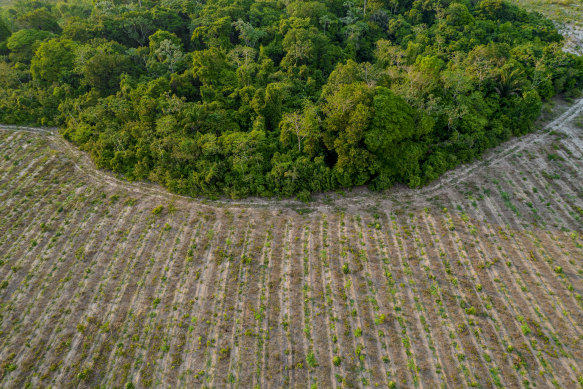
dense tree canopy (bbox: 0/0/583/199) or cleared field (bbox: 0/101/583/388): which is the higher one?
dense tree canopy (bbox: 0/0/583/199)

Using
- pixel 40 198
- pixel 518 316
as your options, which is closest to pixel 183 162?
pixel 40 198

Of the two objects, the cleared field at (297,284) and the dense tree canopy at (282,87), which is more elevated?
the dense tree canopy at (282,87)

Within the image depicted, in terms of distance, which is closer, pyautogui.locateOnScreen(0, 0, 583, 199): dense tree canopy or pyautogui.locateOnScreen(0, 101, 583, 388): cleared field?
pyautogui.locateOnScreen(0, 101, 583, 388): cleared field

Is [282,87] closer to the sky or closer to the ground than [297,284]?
closer to the sky

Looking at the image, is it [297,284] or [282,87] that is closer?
[297,284]

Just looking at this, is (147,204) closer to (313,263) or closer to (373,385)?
(313,263)
